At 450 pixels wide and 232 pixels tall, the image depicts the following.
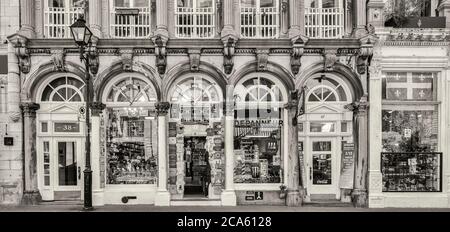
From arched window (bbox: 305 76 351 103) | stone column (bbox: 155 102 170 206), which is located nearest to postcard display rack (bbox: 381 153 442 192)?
arched window (bbox: 305 76 351 103)

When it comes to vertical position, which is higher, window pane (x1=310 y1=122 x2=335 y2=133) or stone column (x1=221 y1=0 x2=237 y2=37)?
stone column (x1=221 y1=0 x2=237 y2=37)

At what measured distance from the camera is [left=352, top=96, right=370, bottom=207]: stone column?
10430 millimetres

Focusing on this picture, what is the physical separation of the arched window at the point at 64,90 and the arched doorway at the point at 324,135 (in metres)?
7.95

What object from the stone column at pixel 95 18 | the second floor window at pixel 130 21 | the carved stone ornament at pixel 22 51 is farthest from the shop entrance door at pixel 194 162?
the carved stone ornament at pixel 22 51

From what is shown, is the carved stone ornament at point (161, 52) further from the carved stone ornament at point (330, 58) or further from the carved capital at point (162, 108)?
the carved stone ornament at point (330, 58)

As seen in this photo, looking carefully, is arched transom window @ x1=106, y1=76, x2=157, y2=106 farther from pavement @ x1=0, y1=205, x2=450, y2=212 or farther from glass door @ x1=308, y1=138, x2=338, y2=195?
glass door @ x1=308, y1=138, x2=338, y2=195

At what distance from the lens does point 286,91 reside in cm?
1067

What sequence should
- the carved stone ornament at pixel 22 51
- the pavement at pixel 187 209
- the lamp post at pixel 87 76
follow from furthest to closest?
the carved stone ornament at pixel 22 51 → the pavement at pixel 187 209 → the lamp post at pixel 87 76

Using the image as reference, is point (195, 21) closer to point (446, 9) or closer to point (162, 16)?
point (162, 16)

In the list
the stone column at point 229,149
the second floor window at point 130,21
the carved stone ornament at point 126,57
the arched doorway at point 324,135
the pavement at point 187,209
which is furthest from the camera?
the arched doorway at point 324,135

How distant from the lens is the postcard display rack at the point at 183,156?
1069 cm

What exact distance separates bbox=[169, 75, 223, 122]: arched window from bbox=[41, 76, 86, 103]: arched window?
3353mm

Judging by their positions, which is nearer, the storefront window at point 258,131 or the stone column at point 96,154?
the stone column at point 96,154

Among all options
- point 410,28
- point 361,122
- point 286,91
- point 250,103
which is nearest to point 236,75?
point 250,103
